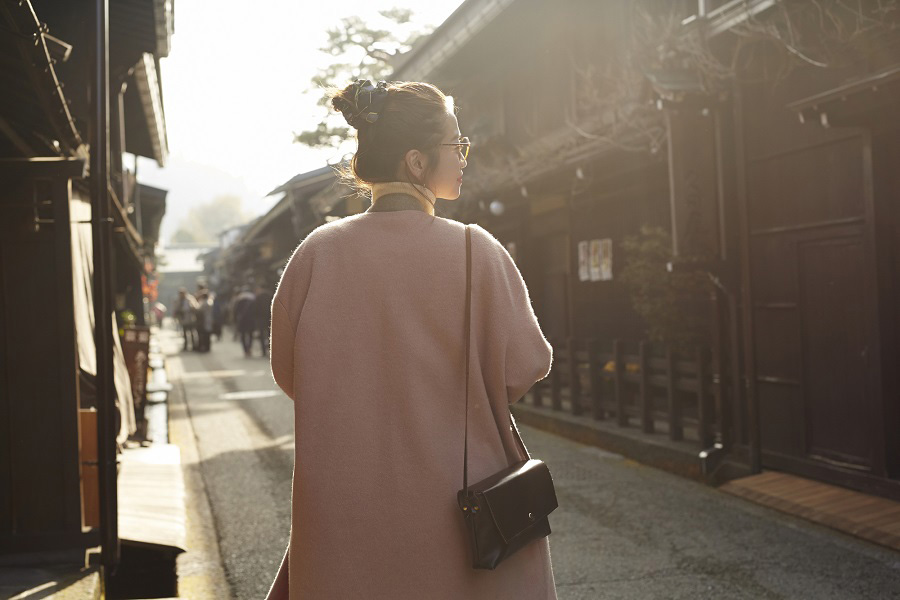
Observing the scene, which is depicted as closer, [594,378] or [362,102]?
[362,102]

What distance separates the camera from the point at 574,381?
38.1ft

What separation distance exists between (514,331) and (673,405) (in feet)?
24.6

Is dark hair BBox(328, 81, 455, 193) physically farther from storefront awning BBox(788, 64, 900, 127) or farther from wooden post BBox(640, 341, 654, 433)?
wooden post BBox(640, 341, 654, 433)

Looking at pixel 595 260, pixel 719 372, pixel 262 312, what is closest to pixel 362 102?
pixel 719 372

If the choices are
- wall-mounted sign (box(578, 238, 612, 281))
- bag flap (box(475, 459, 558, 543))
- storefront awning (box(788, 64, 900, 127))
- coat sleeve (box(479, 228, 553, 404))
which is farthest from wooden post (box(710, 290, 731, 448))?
coat sleeve (box(479, 228, 553, 404))

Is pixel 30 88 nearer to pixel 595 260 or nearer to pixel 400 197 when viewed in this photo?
pixel 400 197

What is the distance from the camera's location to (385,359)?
2.11 m

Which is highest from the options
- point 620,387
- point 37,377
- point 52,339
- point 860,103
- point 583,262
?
point 860,103

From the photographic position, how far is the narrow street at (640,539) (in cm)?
522

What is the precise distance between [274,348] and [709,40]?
7.64 metres

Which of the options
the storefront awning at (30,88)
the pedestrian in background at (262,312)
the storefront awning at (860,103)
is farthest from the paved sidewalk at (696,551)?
the pedestrian in background at (262,312)

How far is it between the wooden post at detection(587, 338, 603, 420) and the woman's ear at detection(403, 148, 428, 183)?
9083 mm

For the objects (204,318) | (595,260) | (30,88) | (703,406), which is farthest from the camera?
(204,318)

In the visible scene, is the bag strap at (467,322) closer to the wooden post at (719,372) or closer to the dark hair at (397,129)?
the dark hair at (397,129)
